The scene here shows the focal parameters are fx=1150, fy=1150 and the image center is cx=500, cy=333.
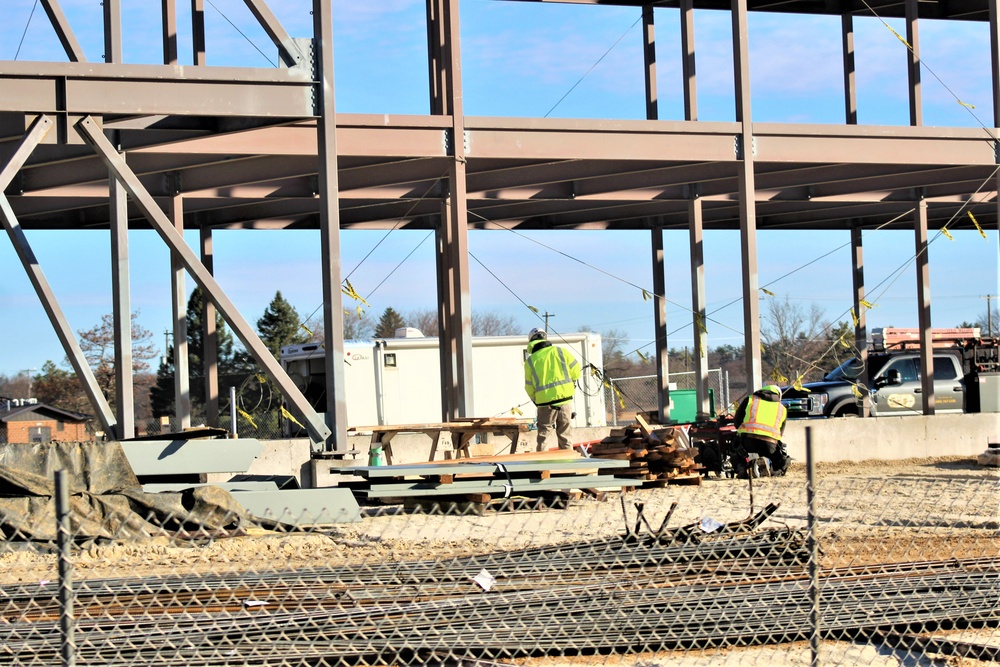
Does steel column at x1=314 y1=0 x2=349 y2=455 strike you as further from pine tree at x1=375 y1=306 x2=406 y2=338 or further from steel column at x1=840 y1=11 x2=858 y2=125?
pine tree at x1=375 y1=306 x2=406 y2=338

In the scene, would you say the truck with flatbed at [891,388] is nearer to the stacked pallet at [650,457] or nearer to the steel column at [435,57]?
the stacked pallet at [650,457]

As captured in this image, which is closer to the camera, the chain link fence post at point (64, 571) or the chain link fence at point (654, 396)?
the chain link fence post at point (64, 571)

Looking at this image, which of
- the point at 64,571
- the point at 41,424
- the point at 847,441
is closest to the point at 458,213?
the point at 847,441

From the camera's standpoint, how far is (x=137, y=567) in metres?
9.32

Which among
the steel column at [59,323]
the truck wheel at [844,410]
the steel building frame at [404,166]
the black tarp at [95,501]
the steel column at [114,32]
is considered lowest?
the truck wheel at [844,410]

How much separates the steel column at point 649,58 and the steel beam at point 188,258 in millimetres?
11024

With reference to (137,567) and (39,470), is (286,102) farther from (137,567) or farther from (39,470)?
(137,567)

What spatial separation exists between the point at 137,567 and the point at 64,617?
5.15 m

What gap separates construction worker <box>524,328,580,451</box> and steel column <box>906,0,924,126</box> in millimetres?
9279

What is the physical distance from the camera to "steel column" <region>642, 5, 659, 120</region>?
2166 cm

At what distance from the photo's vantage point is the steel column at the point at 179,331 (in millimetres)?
18406

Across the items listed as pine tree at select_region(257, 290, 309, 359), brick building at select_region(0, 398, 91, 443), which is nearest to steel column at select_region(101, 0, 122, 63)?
brick building at select_region(0, 398, 91, 443)

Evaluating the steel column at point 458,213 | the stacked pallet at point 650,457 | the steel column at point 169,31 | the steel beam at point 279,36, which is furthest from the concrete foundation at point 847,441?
the steel column at point 169,31

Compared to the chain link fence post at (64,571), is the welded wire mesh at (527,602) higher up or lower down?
lower down
